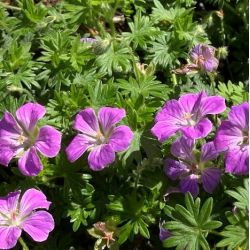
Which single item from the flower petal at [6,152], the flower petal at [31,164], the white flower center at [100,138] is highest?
the white flower center at [100,138]

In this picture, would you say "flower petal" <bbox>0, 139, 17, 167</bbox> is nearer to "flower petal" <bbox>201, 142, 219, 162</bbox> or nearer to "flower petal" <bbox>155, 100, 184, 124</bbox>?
"flower petal" <bbox>155, 100, 184, 124</bbox>

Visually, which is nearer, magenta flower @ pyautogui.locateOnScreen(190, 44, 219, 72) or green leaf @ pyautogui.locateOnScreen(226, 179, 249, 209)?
green leaf @ pyautogui.locateOnScreen(226, 179, 249, 209)

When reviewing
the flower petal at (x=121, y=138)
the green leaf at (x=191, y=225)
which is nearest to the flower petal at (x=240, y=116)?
the green leaf at (x=191, y=225)

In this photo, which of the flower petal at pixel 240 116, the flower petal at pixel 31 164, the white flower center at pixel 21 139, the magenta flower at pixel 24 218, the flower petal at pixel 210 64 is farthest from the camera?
the flower petal at pixel 210 64

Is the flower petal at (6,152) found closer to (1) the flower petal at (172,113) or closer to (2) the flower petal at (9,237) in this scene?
(2) the flower petal at (9,237)

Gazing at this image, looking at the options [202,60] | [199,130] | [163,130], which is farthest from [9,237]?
[202,60]

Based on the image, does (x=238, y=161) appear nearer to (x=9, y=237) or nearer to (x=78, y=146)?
(x=78, y=146)

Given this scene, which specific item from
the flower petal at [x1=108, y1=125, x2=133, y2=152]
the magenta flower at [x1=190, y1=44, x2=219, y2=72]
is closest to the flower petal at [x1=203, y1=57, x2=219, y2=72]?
the magenta flower at [x1=190, y1=44, x2=219, y2=72]

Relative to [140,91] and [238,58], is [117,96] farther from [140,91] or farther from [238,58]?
[238,58]
